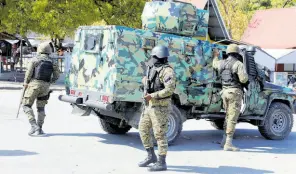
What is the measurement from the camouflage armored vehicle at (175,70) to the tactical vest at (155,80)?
158cm

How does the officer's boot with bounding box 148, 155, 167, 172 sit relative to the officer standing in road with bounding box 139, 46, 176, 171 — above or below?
below

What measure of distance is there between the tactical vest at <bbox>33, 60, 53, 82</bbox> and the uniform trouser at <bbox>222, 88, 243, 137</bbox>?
330cm

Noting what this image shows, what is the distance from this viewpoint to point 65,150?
830cm

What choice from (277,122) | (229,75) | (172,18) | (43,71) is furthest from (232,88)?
(43,71)

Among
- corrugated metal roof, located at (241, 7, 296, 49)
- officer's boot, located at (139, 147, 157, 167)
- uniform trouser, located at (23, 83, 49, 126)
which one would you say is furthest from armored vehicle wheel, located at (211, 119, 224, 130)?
corrugated metal roof, located at (241, 7, 296, 49)

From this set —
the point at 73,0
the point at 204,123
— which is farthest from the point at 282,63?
the point at 73,0

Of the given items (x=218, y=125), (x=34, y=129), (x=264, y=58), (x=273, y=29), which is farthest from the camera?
(x=273, y=29)

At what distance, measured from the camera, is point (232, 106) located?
8.91m

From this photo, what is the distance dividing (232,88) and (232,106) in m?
0.32

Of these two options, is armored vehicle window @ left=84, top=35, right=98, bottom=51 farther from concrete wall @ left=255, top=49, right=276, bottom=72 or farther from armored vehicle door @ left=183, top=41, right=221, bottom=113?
concrete wall @ left=255, top=49, right=276, bottom=72

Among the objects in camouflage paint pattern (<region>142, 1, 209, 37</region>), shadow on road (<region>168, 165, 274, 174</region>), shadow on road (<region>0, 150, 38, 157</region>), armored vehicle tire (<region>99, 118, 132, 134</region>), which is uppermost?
camouflage paint pattern (<region>142, 1, 209, 37</region>)

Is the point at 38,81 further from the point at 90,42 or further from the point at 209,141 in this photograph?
the point at 209,141

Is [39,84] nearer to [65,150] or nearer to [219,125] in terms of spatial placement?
[65,150]

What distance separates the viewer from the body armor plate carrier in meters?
6.93
